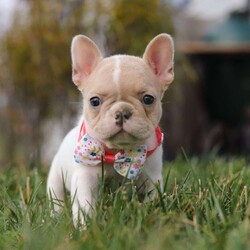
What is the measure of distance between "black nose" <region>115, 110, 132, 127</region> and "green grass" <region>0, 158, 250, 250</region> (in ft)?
0.94

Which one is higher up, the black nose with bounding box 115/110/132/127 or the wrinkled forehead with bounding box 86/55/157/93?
the wrinkled forehead with bounding box 86/55/157/93

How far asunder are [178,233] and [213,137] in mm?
6086

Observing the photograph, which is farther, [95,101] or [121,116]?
[95,101]

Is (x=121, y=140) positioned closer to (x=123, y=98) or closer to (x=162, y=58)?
(x=123, y=98)

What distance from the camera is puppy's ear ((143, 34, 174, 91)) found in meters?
2.98

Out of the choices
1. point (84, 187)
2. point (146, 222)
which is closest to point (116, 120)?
point (84, 187)

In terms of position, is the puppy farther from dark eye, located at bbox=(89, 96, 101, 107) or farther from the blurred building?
the blurred building

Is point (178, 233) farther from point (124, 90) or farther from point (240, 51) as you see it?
point (240, 51)

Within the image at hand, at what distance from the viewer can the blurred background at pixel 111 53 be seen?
6.84 meters

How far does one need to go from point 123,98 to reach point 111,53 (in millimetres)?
4060

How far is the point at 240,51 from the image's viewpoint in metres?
8.09

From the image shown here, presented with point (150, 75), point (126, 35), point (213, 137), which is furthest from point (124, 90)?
point (213, 137)

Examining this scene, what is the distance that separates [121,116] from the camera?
2.64 metres

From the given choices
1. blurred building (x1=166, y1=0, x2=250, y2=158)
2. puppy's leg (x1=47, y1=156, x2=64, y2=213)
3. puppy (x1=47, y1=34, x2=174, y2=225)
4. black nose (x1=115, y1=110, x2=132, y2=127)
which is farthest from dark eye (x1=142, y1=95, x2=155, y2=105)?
blurred building (x1=166, y1=0, x2=250, y2=158)
